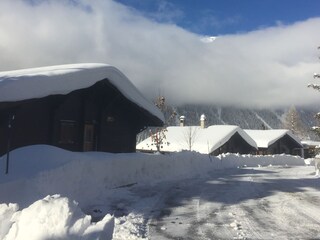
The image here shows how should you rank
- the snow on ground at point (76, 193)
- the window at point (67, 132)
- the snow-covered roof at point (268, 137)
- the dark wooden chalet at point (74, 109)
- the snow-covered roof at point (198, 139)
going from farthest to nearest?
the snow-covered roof at point (268, 137) → the snow-covered roof at point (198, 139) → the window at point (67, 132) → the dark wooden chalet at point (74, 109) → the snow on ground at point (76, 193)

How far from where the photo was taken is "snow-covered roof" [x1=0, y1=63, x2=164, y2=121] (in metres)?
14.7

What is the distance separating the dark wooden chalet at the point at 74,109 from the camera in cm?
1566

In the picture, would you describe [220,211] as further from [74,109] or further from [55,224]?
[74,109]

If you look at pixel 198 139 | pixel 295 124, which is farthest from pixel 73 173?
pixel 295 124

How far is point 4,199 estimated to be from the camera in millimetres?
9664

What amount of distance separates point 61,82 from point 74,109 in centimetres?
425

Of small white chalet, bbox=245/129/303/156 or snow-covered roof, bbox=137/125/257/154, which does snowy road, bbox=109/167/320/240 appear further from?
small white chalet, bbox=245/129/303/156

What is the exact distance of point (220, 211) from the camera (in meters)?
11.7

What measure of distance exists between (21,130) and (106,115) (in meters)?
5.97

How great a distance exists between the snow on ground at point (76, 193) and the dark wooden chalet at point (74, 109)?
253 centimetres

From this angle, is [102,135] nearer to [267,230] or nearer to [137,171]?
[137,171]

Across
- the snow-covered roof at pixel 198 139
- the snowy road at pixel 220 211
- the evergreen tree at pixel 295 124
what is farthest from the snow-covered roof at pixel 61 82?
the evergreen tree at pixel 295 124

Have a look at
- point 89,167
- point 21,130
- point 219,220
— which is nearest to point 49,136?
point 21,130

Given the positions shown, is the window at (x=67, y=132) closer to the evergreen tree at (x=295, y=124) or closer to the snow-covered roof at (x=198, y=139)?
the snow-covered roof at (x=198, y=139)
